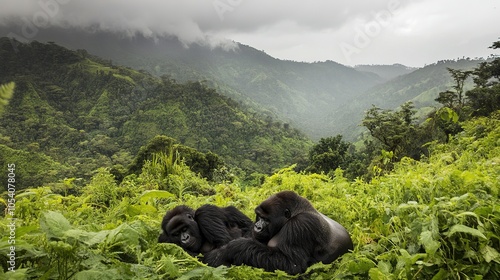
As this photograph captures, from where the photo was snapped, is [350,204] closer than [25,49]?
Yes

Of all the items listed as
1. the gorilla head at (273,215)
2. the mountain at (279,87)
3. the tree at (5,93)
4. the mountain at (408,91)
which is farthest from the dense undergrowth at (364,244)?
the mountain at (408,91)

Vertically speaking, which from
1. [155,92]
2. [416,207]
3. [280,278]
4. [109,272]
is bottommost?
[280,278]

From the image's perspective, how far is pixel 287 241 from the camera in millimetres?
2336

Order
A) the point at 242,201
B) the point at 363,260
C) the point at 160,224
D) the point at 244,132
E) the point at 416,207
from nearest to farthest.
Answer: the point at 363,260
the point at 416,207
the point at 160,224
the point at 242,201
the point at 244,132

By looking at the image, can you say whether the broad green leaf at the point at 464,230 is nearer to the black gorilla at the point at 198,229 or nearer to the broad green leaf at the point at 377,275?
the broad green leaf at the point at 377,275

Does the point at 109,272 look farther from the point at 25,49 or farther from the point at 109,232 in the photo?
the point at 25,49

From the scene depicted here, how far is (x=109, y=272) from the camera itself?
1535mm

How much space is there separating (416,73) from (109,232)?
194 metres

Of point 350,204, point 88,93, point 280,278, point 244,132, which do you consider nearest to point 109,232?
point 280,278

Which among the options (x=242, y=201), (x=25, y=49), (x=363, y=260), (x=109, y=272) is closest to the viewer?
(x=109, y=272)

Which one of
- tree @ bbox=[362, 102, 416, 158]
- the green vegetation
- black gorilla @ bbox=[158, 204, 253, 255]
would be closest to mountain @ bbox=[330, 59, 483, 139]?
the green vegetation

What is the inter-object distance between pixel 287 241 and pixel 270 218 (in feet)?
0.80

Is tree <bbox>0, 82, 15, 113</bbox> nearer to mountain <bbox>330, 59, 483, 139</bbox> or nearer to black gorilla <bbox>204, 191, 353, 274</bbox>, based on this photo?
black gorilla <bbox>204, 191, 353, 274</bbox>

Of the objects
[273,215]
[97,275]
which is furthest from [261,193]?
[97,275]
